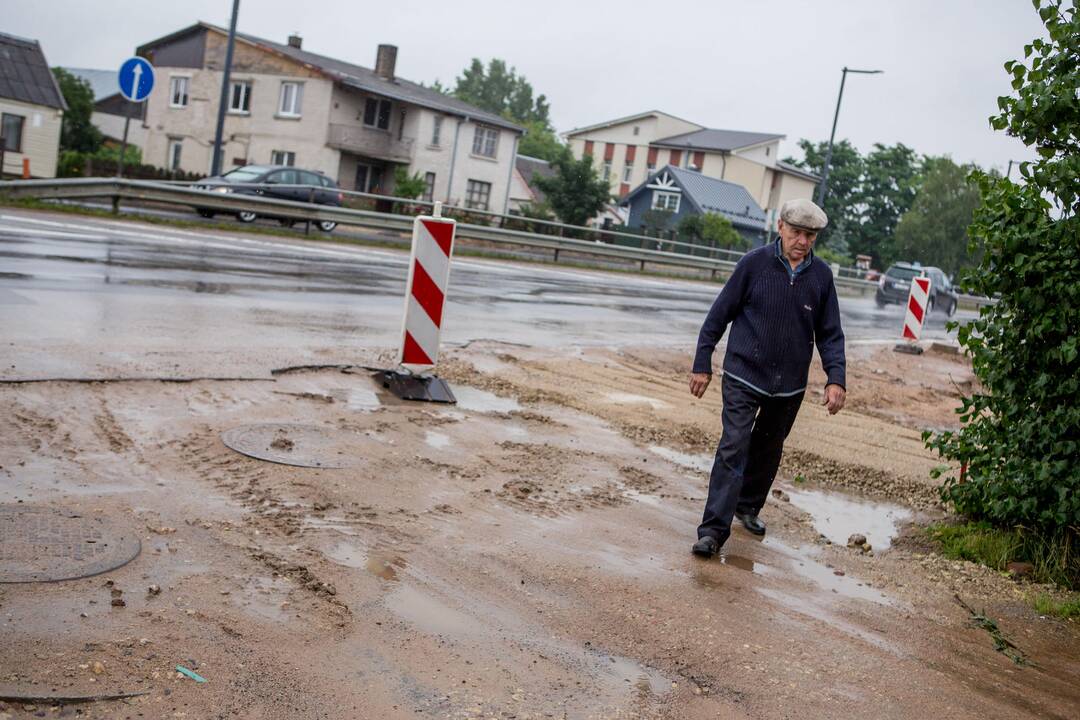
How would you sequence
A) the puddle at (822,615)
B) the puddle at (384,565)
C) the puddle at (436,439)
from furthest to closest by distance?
1. the puddle at (436,439)
2. the puddle at (822,615)
3. the puddle at (384,565)

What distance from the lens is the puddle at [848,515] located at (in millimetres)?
6836

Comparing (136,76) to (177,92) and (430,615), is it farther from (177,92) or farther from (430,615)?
(177,92)

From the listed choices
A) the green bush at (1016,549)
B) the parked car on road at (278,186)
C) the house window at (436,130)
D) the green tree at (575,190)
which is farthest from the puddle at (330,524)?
the house window at (436,130)

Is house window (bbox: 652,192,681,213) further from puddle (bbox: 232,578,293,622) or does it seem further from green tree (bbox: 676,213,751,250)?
puddle (bbox: 232,578,293,622)

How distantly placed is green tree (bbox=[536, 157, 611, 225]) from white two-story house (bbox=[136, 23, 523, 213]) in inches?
206

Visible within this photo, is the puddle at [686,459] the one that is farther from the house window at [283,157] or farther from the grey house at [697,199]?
the grey house at [697,199]

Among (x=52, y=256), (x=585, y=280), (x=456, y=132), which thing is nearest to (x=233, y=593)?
(x=52, y=256)

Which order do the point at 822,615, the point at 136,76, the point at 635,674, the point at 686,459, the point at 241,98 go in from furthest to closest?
the point at 241,98, the point at 136,76, the point at 686,459, the point at 822,615, the point at 635,674

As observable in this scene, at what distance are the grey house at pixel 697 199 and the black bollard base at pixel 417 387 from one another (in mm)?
63916

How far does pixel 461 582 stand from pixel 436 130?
52405 mm

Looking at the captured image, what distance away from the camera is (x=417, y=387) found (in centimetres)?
847

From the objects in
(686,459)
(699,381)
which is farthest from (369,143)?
(699,381)

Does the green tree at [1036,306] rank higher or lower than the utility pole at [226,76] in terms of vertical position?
lower

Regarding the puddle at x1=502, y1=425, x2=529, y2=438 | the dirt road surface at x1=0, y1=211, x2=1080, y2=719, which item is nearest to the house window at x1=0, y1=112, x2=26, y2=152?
the dirt road surface at x1=0, y1=211, x2=1080, y2=719
